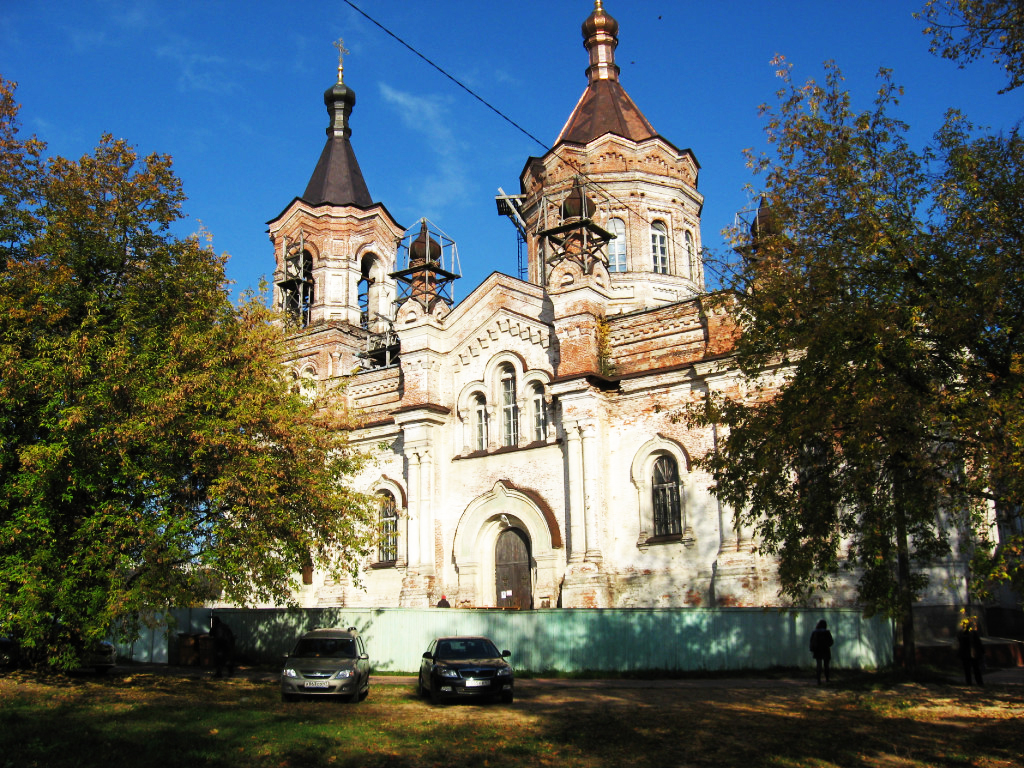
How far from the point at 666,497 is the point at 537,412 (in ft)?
15.0

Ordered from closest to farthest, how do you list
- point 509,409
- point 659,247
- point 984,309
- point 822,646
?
1. point 984,309
2. point 822,646
3. point 509,409
4. point 659,247

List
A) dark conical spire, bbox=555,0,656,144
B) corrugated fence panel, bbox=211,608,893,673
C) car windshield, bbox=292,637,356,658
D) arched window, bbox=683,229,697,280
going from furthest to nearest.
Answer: dark conical spire, bbox=555,0,656,144, arched window, bbox=683,229,697,280, corrugated fence panel, bbox=211,608,893,673, car windshield, bbox=292,637,356,658

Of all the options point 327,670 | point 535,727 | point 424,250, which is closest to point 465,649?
point 327,670

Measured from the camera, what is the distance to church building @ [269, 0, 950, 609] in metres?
22.5

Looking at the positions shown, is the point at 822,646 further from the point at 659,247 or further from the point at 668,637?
the point at 659,247

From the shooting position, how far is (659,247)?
31188 mm

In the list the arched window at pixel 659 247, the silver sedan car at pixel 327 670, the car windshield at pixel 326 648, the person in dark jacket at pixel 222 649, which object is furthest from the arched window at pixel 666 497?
the person in dark jacket at pixel 222 649

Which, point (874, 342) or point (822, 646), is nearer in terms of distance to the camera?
point (874, 342)

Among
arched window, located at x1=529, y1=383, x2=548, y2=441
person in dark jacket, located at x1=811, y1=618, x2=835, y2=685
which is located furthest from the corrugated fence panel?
arched window, located at x1=529, y1=383, x2=548, y2=441

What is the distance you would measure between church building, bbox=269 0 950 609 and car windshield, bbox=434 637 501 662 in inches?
242

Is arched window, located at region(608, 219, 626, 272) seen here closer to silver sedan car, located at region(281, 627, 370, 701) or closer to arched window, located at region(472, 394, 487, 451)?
arched window, located at region(472, 394, 487, 451)

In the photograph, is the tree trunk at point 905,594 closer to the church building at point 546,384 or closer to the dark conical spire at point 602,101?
the church building at point 546,384

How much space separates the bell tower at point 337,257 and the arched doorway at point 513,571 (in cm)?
914

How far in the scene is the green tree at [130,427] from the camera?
15562 mm
